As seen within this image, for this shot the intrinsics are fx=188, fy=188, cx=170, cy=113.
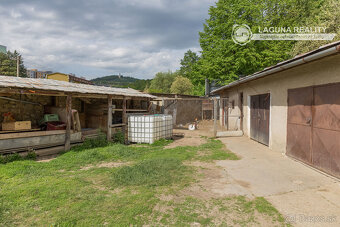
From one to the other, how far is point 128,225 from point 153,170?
241 centimetres

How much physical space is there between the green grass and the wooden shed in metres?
1.03

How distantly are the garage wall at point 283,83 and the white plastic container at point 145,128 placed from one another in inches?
201

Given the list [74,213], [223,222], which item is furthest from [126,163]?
[223,222]

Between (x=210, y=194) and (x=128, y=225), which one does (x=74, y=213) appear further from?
(x=210, y=194)

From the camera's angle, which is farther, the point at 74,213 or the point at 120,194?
the point at 120,194

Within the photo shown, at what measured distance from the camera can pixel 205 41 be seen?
20.5 metres

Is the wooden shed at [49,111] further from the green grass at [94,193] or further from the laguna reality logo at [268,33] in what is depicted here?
the laguna reality logo at [268,33]

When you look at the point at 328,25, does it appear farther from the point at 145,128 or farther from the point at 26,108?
the point at 26,108

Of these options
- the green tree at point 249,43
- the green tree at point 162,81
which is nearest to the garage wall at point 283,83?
the green tree at point 249,43

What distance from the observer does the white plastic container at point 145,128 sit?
368 inches

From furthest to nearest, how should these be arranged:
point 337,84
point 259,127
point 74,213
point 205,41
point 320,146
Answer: point 205,41
point 259,127
point 320,146
point 337,84
point 74,213

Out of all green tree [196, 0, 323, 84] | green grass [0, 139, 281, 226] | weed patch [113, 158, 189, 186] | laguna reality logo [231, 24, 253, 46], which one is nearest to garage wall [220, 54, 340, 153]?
green grass [0, 139, 281, 226]

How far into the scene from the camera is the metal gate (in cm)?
853

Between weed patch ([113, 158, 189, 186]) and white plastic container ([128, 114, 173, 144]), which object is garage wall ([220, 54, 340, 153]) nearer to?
weed patch ([113, 158, 189, 186])
